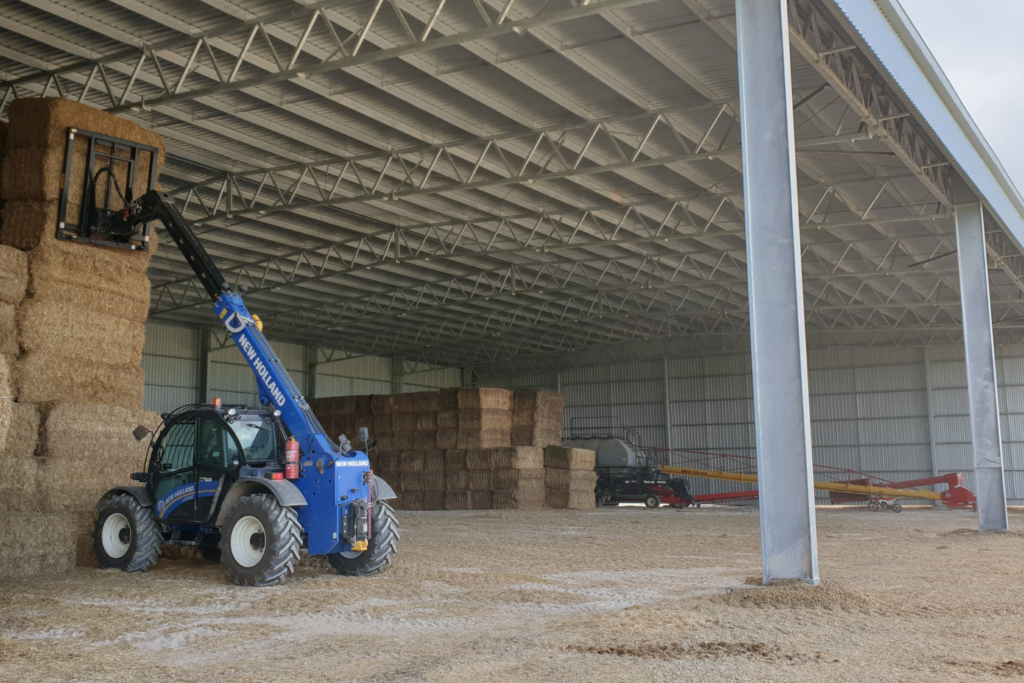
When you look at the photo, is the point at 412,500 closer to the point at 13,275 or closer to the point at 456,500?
the point at 456,500

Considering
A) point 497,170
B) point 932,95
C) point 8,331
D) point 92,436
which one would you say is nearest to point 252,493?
point 92,436

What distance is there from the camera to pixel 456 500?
2789 cm

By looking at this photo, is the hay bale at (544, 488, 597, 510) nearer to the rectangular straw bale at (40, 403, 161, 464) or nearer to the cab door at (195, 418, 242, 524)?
the rectangular straw bale at (40, 403, 161, 464)

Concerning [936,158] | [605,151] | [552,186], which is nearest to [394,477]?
[552,186]

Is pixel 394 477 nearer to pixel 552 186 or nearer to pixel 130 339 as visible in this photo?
pixel 552 186

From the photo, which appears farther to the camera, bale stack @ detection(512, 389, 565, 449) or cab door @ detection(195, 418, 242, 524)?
Answer: bale stack @ detection(512, 389, 565, 449)

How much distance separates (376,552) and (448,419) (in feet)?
59.0

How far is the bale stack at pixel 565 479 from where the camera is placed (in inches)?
1119

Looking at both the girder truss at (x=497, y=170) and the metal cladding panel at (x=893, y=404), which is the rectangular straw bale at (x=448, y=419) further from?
the metal cladding panel at (x=893, y=404)

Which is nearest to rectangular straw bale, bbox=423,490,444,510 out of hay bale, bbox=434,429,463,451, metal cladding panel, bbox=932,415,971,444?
hay bale, bbox=434,429,463,451

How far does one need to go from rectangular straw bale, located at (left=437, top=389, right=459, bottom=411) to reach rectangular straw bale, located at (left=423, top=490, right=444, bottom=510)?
2.58m

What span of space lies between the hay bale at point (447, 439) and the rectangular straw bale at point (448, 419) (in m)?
0.12

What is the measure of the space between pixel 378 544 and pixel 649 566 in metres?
3.46

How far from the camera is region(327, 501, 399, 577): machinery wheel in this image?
10.4 metres
